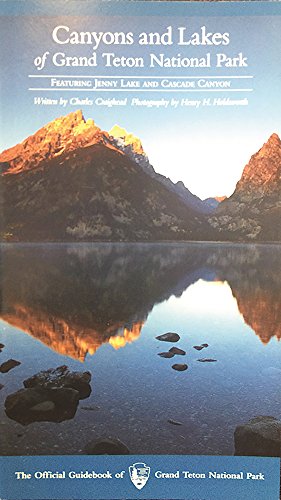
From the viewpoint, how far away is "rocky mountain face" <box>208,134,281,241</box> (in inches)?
142

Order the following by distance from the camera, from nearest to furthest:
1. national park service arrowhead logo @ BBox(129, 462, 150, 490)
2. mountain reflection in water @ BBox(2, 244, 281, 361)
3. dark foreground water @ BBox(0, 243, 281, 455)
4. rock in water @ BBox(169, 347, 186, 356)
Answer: national park service arrowhead logo @ BBox(129, 462, 150, 490)
dark foreground water @ BBox(0, 243, 281, 455)
mountain reflection in water @ BBox(2, 244, 281, 361)
rock in water @ BBox(169, 347, 186, 356)

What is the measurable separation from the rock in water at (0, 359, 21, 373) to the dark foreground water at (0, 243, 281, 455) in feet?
0.13

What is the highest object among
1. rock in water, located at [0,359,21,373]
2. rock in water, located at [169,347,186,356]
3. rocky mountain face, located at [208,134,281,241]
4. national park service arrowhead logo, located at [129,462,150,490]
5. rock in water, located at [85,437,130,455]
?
rocky mountain face, located at [208,134,281,241]

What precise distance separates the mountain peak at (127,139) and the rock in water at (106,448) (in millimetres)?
2643

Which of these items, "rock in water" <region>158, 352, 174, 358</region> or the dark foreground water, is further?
"rock in water" <region>158, 352, 174, 358</region>

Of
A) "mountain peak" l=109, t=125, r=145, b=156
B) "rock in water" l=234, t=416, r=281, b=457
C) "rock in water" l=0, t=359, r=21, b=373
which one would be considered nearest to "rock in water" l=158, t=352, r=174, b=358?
"rock in water" l=234, t=416, r=281, b=457

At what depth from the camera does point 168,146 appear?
359 cm

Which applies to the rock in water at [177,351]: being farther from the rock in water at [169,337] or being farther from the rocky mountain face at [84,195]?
the rocky mountain face at [84,195]

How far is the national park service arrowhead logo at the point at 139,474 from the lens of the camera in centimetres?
307

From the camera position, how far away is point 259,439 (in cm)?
310

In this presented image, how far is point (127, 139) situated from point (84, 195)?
0.72m

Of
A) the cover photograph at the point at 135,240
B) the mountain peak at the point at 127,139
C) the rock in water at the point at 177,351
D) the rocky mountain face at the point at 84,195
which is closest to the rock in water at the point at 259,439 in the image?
the cover photograph at the point at 135,240

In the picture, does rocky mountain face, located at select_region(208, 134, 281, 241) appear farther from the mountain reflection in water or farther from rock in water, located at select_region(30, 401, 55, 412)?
rock in water, located at select_region(30, 401, 55, 412)

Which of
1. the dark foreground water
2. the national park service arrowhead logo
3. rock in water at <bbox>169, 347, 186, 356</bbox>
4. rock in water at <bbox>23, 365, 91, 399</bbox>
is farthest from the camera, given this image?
rock in water at <bbox>169, 347, 186, 356</bbox>
